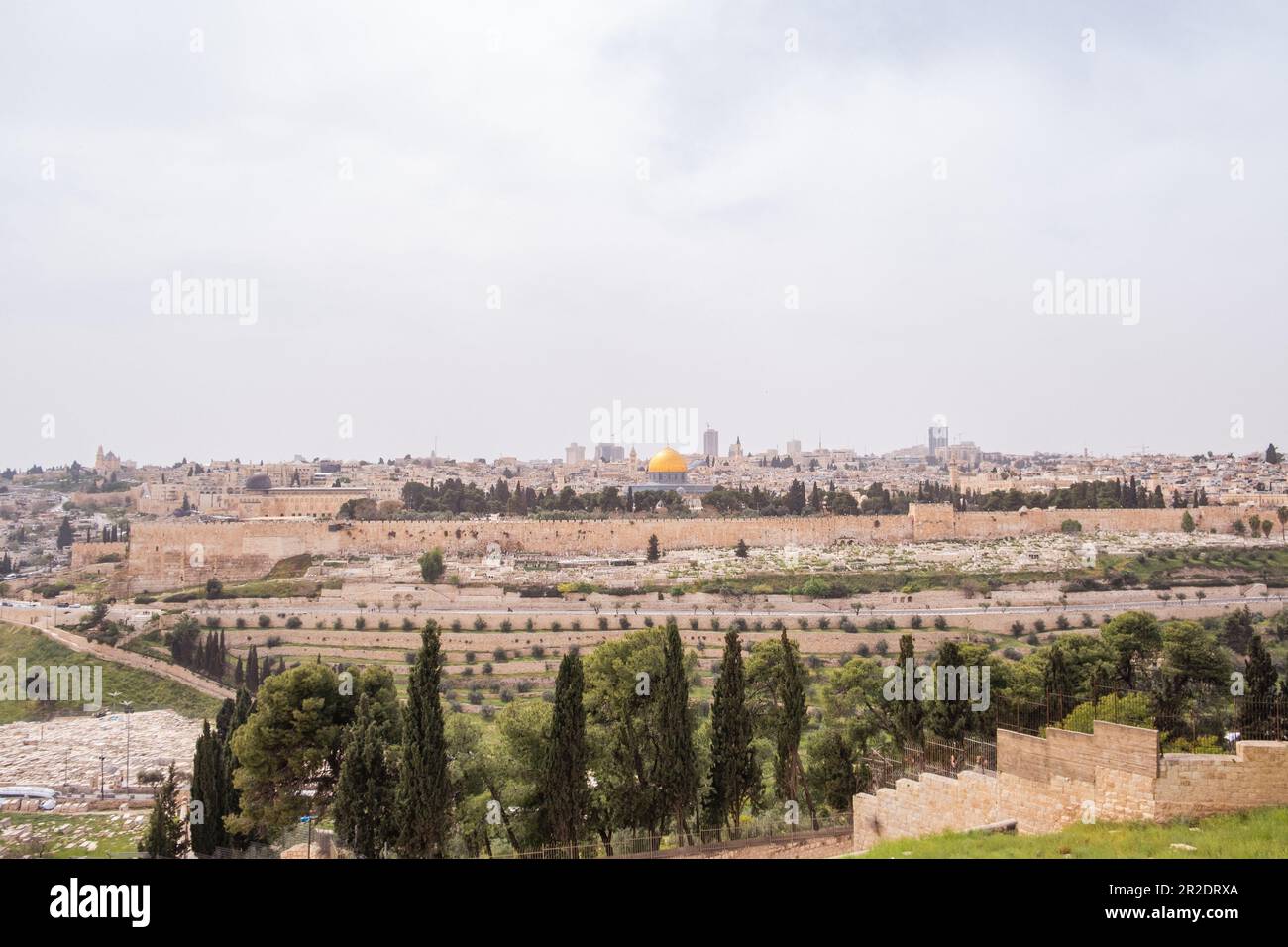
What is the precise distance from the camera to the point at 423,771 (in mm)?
9789

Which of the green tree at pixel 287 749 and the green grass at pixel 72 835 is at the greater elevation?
the green tree at pixel 287 749

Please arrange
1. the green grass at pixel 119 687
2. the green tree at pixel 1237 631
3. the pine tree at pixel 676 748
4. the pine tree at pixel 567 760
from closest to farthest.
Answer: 1. the pine tree at pixel 567 760
2. the pine tree at pixel 676 748
3. the green tree at pixel 1237 631
4. the green grass at pixel 119 687

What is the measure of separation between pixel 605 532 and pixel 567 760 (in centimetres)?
2886

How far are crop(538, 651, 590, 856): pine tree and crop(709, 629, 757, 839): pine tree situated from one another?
5.64 feet

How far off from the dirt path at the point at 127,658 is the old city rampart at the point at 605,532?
876cm

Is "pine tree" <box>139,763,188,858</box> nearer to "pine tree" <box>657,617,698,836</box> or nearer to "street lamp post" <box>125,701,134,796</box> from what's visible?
"street lamp post" <box>125,701,134,796</box>

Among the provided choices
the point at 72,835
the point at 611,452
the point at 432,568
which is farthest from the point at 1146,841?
the point at 611,452

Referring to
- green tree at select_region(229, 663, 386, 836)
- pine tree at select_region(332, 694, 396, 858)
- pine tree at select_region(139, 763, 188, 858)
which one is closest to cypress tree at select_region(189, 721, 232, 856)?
pine tree at select_region(139, 763, 188, 858)

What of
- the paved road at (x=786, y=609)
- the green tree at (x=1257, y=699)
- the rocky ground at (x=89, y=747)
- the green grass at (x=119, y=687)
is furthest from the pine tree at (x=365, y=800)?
the paved road at (x=786, y=609)

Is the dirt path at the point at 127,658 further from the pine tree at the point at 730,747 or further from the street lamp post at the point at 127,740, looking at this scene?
the pine tree at the point at 730,747

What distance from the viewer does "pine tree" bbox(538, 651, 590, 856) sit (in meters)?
10.3

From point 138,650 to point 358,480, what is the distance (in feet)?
146

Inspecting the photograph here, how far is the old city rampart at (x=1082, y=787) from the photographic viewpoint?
6473 millimetres
